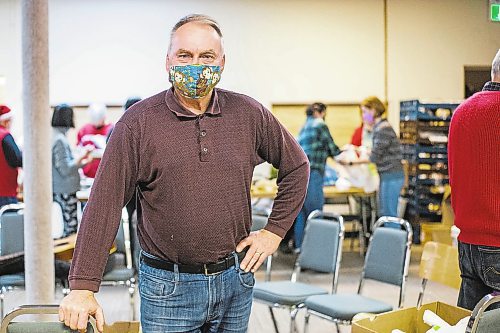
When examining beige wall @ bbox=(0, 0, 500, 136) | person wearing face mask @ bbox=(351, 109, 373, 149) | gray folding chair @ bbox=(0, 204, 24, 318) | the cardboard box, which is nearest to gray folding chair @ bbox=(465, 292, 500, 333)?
the cardboard box

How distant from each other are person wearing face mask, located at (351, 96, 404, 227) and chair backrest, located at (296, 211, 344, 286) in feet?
8.54

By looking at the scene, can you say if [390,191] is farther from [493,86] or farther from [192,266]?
[192,266]

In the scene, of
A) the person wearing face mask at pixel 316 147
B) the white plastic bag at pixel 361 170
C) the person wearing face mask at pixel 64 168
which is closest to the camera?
the person wearing face mask at pixel 64 168

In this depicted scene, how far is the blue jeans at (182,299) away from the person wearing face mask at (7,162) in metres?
3.61

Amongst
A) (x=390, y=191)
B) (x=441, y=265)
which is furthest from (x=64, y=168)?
(x=441, y=265)

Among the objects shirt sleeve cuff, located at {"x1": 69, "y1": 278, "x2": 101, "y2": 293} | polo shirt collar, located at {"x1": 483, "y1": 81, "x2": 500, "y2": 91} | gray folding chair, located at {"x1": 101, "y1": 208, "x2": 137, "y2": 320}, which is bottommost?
gray folding chair, located at {"x1": 101, "y1": 208, "x2": 137, "y2": 320}

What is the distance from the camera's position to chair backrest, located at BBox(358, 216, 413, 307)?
12.6ft

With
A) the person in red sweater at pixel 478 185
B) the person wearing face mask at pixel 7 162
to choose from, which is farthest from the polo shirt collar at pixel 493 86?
the person wearing face mask at pixel 7 162

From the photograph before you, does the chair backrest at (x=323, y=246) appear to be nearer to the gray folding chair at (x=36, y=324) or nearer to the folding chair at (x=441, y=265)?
the folding chair at (x=441, y=265)

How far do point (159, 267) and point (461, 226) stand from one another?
4.48 feet

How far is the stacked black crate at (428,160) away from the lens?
8.23m

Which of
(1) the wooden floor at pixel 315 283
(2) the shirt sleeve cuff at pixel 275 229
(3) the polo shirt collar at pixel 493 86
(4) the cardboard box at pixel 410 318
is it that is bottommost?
(1) the wooden floor at pixel 315 283

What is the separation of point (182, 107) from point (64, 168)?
3966mm

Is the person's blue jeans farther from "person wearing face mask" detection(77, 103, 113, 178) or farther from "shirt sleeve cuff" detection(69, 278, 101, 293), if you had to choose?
"shirt sleeve cuff" detection(69, 278, 101, 293)
